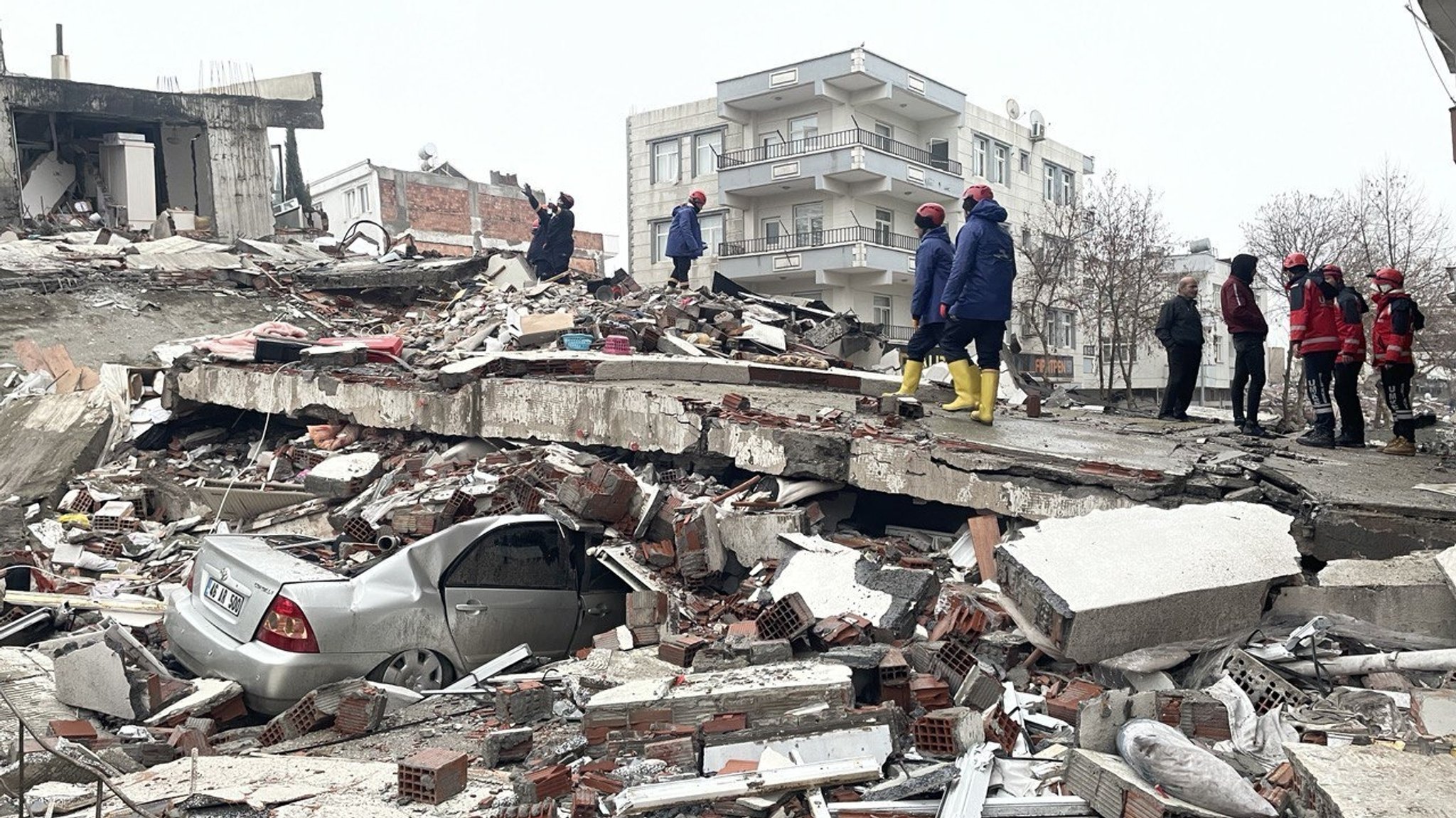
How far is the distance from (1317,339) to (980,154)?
110 ft

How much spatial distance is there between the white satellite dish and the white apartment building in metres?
1.14

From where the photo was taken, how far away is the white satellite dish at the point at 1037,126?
1674 inches

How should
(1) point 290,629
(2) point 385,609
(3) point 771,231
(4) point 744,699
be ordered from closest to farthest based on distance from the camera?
(4) point 744,699 → (1) point 290,629 → (2) point 385,609 → (3) point 771,231

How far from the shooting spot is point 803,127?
3712 cm

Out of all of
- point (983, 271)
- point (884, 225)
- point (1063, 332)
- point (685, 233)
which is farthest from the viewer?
point (1063, 332)

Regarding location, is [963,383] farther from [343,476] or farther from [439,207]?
[439,207]

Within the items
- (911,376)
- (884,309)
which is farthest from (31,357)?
(884,309)

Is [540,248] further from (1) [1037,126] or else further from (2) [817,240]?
(1) [1037,126]

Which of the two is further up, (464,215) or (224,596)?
(464,215)

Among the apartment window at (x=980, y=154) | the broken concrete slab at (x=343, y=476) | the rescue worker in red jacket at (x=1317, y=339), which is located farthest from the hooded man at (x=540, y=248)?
the apartment window at (x=980, y=154)

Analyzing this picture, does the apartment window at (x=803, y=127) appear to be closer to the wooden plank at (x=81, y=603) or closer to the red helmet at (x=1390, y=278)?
the red helmet at (x=1390, y=278)

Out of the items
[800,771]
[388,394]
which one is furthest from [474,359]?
[800,771]

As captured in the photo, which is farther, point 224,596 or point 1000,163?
point 1000,163

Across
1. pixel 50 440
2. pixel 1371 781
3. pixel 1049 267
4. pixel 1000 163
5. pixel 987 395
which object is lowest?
pixel 1371 781
